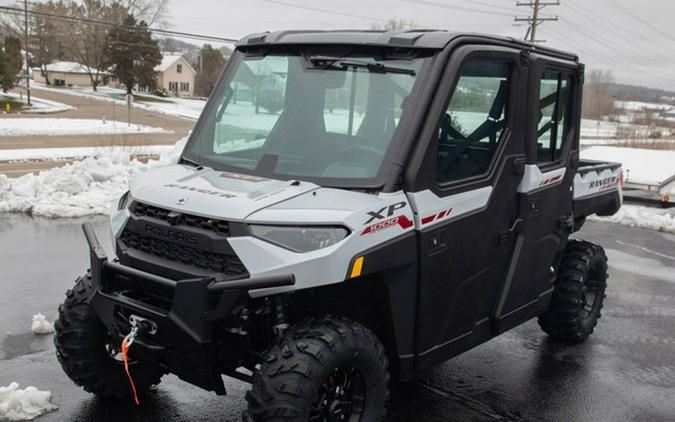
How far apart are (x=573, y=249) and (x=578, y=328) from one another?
0.72m

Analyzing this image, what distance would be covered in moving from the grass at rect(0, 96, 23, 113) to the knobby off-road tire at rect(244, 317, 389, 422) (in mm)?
47225

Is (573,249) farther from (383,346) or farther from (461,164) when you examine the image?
(383,346)

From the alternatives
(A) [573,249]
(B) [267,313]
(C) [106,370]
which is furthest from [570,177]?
(C) [106,370]

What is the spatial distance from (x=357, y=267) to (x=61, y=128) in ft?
108

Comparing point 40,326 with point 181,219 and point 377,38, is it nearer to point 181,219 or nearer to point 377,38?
point 181,219

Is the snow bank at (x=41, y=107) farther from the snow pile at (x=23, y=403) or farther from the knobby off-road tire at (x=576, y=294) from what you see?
the knobby off-road tire at (x=576, y=294)

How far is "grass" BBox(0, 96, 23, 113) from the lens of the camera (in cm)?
4638

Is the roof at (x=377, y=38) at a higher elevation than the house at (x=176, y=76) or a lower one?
lower

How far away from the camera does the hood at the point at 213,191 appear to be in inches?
135

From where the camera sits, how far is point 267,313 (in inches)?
141

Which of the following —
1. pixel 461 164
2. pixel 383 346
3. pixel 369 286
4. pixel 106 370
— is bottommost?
pixel 106 370

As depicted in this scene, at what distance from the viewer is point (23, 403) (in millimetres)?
4383

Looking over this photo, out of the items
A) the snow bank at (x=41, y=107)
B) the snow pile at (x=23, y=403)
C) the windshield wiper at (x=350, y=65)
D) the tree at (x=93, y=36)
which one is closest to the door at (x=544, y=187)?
the windshield wiper at (x=350, y=65)

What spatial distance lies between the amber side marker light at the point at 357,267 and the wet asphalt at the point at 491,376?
165 cm
